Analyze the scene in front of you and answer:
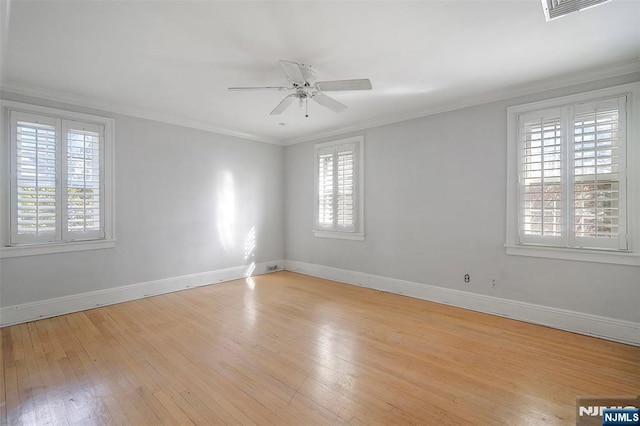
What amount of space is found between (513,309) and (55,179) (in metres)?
5.97

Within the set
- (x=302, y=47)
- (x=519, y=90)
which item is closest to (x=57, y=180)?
(x=302, y=47)

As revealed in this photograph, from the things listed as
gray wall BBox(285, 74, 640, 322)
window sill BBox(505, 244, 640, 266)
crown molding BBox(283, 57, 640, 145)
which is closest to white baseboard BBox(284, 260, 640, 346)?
gray wall BBox(285, 74, 640, 322)

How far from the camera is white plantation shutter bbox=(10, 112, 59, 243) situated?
3523mm

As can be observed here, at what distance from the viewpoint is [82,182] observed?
400 cm

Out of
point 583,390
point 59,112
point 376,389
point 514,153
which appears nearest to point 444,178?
point 514,153

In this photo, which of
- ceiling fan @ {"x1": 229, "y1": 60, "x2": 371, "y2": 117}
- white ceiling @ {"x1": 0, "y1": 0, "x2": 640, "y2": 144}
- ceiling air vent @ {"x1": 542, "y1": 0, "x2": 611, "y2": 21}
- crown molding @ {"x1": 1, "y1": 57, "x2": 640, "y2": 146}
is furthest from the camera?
crown molding @ {"x1": 1, "y1": 57, "x2": 640, "y2": 146}

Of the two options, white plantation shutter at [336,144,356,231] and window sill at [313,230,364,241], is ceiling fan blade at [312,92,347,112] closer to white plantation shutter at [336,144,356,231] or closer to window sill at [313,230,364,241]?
white plantation shutter at [336,144,356,231]

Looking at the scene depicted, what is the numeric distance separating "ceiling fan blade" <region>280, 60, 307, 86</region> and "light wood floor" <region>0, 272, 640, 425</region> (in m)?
2.61

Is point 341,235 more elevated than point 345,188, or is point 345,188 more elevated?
point 345,188

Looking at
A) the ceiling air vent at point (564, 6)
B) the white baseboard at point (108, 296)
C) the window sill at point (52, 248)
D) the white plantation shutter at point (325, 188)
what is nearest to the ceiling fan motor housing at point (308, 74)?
the ceiling air vent at point (564, 6)

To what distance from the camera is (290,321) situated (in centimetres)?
362

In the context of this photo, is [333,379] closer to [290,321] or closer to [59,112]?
[290,321]

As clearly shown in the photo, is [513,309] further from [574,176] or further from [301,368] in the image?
[301,368]

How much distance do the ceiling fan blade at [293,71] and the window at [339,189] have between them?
2.50m
